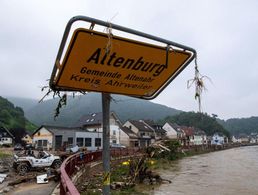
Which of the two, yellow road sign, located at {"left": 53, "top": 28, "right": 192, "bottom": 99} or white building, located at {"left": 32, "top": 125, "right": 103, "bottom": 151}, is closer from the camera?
yellow road sign, located at {"left": 53, "top": 28, "right": 192, "bottom": 99}

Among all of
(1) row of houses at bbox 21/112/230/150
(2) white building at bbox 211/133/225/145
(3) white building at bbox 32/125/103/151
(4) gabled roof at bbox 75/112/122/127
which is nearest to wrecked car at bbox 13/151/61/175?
(1) row of houses at bbox 21/112/230/150

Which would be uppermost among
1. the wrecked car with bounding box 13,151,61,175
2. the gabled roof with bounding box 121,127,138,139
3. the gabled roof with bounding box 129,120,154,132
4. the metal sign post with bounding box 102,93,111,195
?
the gabled roof with bounding box 129,120,154,132

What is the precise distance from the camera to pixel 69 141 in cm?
5831

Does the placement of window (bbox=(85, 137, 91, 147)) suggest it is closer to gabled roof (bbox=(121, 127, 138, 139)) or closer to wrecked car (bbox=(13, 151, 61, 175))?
gabled roof (bbox=(121, 127, 138, 139))

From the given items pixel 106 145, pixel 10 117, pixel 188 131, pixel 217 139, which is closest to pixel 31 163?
pixel 106 145

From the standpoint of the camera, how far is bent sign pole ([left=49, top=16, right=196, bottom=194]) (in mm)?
2346

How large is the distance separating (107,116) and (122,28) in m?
0.73

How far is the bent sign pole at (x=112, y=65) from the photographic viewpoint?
235cm

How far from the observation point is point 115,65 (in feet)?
8.45

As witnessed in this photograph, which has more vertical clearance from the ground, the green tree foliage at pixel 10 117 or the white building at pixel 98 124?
the green tree foliage at pixel 10 117

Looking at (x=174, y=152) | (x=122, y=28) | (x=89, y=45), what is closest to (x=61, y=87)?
(x=89, y=45)

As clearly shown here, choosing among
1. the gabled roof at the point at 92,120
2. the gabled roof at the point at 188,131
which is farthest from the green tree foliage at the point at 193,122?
the gabled roof at the point at 92,120

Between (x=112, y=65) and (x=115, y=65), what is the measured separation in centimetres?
3

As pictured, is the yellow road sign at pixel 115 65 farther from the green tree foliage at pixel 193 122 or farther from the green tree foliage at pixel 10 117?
the green tree foliage at pixel 193 122
